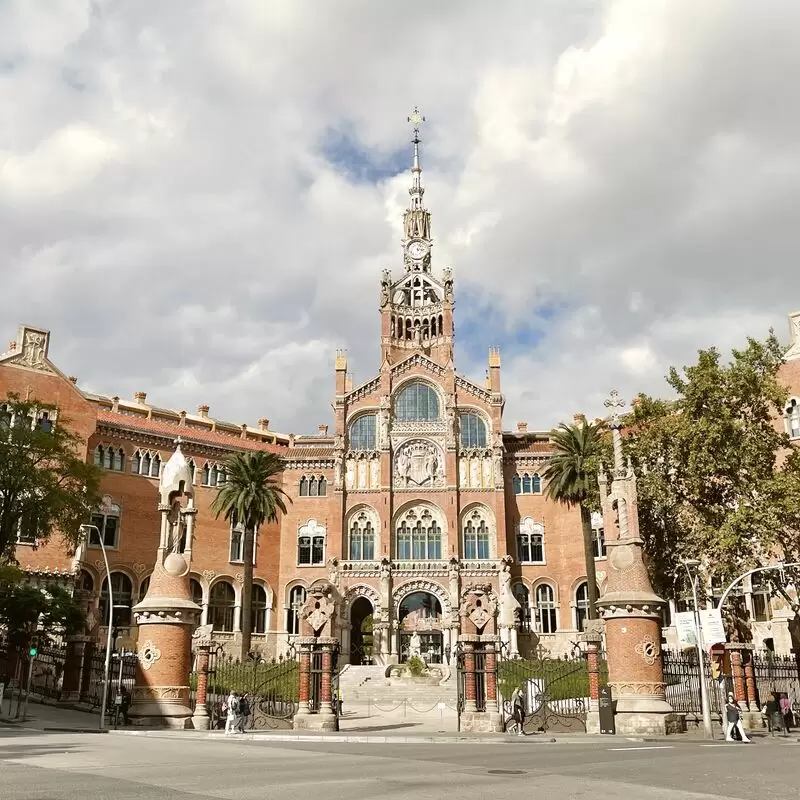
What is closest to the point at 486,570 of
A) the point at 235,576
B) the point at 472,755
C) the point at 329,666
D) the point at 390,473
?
the point at 390,473

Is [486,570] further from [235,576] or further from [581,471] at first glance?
[235,576]

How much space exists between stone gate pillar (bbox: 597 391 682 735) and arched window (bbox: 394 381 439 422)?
33423 millimetres

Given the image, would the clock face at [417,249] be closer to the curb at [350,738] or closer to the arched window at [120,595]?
the arched window at [120,595]

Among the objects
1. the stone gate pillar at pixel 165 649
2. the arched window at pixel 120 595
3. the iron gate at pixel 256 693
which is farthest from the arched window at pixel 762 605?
the arched window at pixel 120 595

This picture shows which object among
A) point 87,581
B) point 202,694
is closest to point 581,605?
point 87,581

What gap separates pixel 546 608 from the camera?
57406mm

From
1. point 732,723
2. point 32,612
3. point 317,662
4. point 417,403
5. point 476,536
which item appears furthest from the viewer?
point 417,403

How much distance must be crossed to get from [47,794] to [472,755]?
1018cm

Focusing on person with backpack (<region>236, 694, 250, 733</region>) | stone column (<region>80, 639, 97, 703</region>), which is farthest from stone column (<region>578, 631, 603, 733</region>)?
stone column (<region>80, 639, 97, 703</region>)

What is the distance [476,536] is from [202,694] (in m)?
32.6

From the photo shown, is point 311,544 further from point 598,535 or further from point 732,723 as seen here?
point 732,723

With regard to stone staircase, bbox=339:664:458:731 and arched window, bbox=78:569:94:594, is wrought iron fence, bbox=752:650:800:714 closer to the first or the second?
stone staircase, bbox=339:664:458:731

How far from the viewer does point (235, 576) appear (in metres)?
58.4

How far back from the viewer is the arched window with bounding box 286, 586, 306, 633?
58.3m
